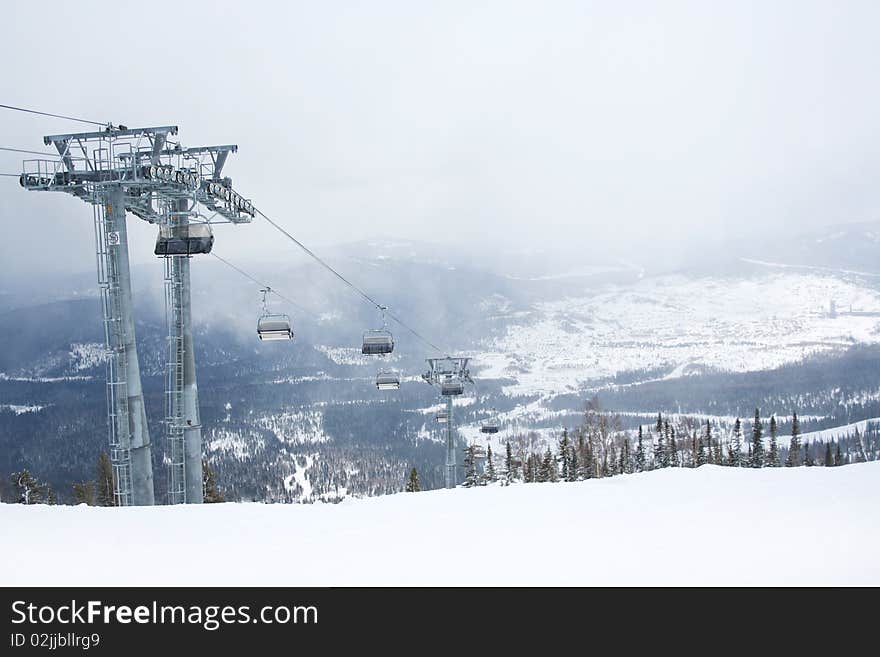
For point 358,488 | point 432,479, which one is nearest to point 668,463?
point 432,479

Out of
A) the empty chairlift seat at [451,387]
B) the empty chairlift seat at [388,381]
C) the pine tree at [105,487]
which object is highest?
the empty chairlift seat at [388,381]

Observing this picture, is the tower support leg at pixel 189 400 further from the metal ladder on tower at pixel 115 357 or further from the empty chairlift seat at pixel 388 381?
the empty chairlift seat at pixel 388 381

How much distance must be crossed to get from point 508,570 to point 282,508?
11.2ft

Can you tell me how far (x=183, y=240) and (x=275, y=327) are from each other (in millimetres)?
3491

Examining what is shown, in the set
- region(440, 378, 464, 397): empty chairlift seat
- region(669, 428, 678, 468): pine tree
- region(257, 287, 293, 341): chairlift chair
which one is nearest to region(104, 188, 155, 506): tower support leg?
region(257, 287, 293, 341): chairlift chair

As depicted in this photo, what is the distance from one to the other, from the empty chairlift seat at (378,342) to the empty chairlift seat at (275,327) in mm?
5777

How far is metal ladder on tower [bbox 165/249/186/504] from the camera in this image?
14.6m

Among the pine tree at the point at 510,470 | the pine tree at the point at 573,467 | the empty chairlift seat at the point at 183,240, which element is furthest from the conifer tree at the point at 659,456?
the empty chairlift seat at the point at 183,240

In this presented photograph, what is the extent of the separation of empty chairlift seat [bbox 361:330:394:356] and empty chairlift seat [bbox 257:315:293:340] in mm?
5777

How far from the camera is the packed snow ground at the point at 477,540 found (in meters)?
5.00

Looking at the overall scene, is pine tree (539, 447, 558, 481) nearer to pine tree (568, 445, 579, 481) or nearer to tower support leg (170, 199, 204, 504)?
pine tree (568, 445, 579, 481)

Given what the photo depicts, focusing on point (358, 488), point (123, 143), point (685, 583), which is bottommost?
point (358, 488)

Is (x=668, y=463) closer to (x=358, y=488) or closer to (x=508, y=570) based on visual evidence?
(x=508, y=570)
